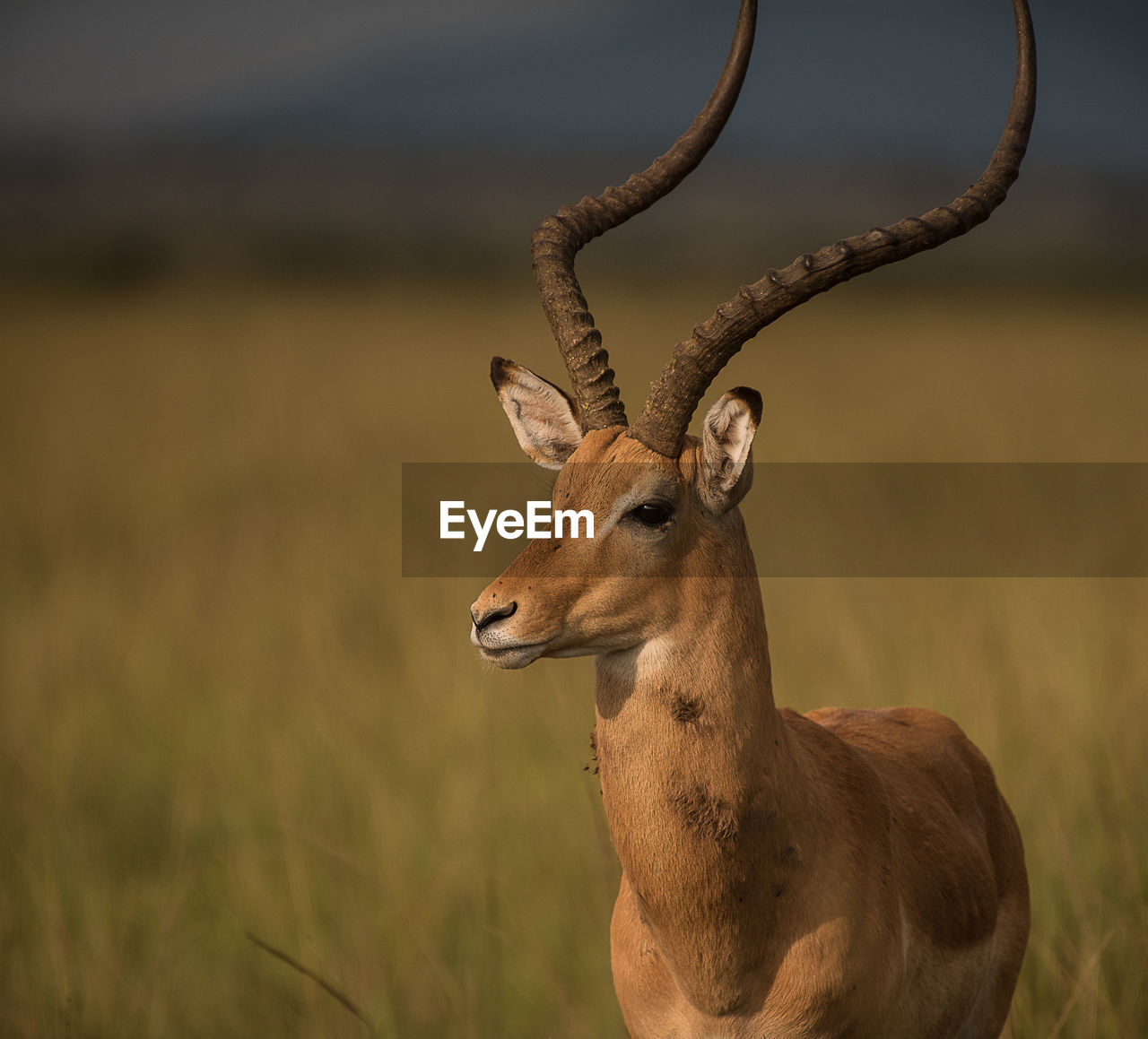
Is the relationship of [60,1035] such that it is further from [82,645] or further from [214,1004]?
[82,645]

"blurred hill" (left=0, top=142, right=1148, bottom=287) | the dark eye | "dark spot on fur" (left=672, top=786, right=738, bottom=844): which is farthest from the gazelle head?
"blurred hill" (left=0, top=142, right=1148, bottom=287)

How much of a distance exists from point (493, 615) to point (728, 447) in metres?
0.81

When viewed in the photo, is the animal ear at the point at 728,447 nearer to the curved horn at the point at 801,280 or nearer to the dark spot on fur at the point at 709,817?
the curved horn at the point at 801,280

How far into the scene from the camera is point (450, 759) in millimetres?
7699

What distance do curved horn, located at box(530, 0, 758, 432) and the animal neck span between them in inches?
27.0

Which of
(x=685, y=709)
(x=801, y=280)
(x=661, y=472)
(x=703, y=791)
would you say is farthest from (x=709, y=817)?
(x=801, y=280)

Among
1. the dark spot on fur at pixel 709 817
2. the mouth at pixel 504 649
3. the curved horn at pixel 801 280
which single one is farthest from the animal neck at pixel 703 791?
the curved horn at pixel 801 280

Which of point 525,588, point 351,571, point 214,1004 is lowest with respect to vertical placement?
point 214,1004

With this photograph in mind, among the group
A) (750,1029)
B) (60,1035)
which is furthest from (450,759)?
(750,1029)

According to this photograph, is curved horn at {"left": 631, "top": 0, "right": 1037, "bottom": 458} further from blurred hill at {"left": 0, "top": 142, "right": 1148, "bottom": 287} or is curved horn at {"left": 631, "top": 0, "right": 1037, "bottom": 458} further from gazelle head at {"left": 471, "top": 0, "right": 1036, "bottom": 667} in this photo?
blurred hill at {"left": 0, "top": 142, "right": 1148, "bottom": 287}

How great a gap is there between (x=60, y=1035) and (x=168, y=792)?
2208 mm

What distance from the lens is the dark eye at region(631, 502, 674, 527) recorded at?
348 cm

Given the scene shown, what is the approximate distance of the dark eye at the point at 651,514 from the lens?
3.48 m

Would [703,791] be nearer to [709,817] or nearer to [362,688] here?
[709,817]
